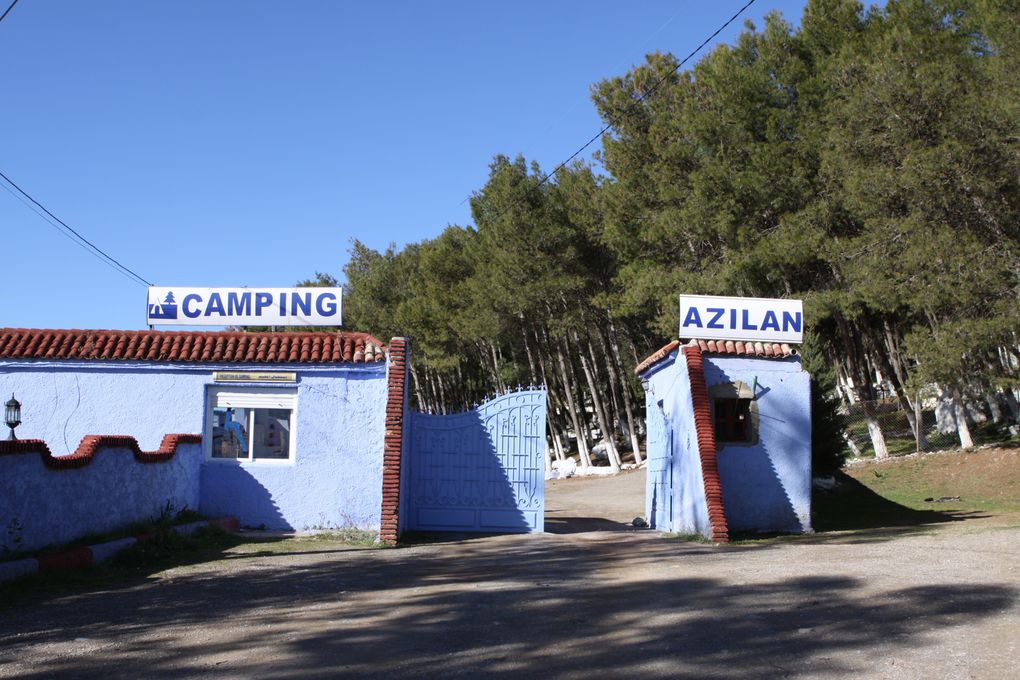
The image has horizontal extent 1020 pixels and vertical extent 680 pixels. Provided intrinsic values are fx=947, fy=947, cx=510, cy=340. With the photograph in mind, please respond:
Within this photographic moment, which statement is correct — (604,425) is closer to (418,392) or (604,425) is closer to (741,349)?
(741,349)

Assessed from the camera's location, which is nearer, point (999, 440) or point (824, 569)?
point (824, 569)

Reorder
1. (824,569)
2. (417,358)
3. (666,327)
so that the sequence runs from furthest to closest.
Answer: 1. (417,358)
2. (666,327)
3. (824,569)

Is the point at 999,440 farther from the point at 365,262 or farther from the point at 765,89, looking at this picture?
the point at 365,262

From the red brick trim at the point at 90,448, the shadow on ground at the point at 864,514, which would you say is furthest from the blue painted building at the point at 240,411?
the shadow on ground at the point at 864,514

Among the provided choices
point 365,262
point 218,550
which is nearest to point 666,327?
point 218,550

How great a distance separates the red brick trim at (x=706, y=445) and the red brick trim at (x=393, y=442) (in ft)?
16.2

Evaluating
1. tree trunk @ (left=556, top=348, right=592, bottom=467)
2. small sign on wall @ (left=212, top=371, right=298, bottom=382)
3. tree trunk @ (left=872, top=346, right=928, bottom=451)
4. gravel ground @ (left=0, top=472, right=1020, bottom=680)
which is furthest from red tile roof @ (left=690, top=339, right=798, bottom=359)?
tree trunk @ (left=556, top=348, right=592, bottom=467)

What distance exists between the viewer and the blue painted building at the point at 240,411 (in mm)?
16609

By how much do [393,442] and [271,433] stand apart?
2.47m

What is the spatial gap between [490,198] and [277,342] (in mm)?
20724

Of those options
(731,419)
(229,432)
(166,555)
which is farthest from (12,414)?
(731,419)

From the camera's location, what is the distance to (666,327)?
1162 inches

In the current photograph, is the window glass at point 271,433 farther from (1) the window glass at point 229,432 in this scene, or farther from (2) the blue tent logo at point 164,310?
(2) the blue tent logo at point 164,310

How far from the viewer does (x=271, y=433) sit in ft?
55.8
